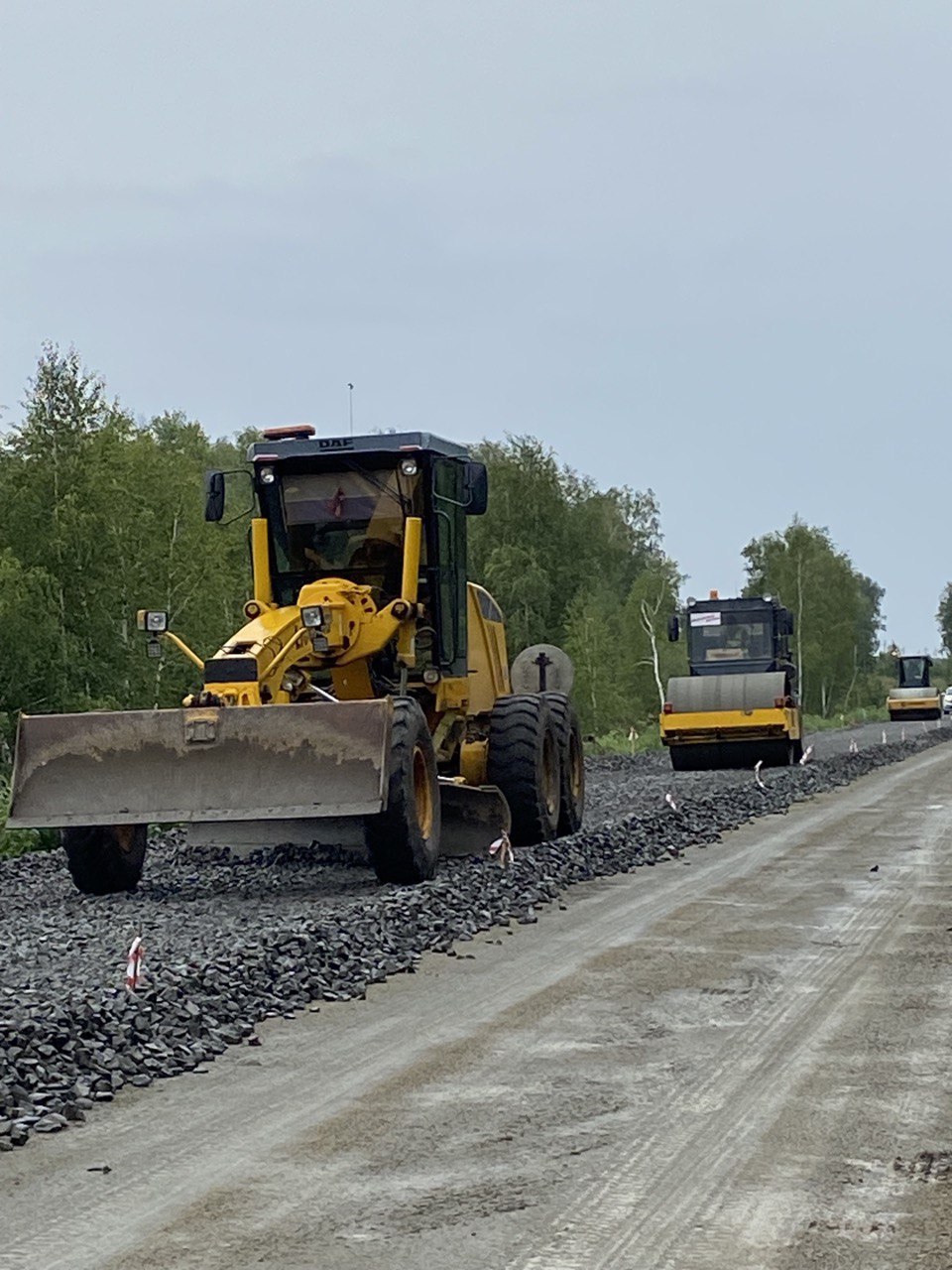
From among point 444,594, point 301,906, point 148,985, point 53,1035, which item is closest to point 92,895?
point 301,906

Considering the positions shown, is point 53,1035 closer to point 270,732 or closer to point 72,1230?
point 72,1230

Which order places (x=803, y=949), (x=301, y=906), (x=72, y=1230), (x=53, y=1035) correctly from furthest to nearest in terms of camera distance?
1. (x=301, y=906)
2. (x=803, y=949)
3. (x=53, y=1035)
4. (x=72, y=1230)

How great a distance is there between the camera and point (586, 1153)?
5988 mm

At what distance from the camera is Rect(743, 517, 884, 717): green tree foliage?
96.9 meters

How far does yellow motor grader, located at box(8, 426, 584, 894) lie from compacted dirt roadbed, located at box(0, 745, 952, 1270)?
2.00m

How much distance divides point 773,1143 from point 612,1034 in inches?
81.5

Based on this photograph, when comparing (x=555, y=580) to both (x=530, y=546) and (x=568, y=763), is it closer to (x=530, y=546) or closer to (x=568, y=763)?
(x=530, y=546)

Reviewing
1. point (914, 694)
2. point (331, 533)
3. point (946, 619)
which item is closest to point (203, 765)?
point (331, 533)

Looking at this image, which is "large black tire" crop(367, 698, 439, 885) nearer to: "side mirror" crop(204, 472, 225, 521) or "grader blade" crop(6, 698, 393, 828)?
"grader blade" crop(6, 698, 393, 828)

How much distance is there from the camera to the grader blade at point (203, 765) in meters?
12.2

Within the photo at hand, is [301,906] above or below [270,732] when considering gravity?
below

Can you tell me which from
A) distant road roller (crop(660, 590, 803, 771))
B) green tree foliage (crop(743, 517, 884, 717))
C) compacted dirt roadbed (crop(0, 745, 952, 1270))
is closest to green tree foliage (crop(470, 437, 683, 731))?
green tree foliage (crop(743, 517, 884, 717))

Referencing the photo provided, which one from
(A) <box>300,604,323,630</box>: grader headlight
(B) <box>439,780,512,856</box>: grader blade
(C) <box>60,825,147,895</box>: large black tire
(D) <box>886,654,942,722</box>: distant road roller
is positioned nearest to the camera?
(C) <box>60,825,147,895</box>: large black tire

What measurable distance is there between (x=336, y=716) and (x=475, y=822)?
9.12 feet
